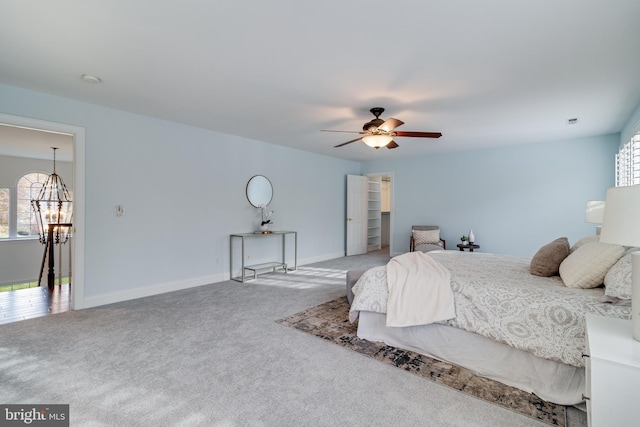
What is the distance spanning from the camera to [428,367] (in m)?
2.38

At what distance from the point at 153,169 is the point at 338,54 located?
10.3ft

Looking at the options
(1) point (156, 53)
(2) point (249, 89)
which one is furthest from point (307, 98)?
(1) point (156, 53)

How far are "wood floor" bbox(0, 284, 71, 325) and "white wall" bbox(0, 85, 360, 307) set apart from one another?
0.43 m

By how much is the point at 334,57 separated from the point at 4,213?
8.56 meters

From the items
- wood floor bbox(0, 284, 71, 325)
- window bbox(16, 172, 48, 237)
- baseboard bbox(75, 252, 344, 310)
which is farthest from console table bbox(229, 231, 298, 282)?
window bbox(16, 172, 48, 237)

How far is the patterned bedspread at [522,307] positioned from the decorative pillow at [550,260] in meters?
0.07

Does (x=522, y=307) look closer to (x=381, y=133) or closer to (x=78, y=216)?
(x=381, y=133)

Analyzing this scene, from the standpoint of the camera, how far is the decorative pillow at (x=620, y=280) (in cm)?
182

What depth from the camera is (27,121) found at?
3318mm

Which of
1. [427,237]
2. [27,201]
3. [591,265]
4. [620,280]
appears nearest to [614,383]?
[620,280]

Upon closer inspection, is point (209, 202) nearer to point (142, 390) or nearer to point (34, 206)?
point (142, 390)

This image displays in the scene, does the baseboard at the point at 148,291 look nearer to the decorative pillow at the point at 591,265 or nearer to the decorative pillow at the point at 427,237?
the decorative pillow at the point at 427,237

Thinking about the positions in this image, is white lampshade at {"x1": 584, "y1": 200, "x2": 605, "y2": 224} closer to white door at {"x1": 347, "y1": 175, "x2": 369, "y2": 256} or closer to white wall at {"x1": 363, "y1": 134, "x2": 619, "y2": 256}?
white wall at {"x1": 363, "y1": 134, "x2": 619, "y2": 256}

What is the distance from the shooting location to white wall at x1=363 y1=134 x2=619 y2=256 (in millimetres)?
5176
